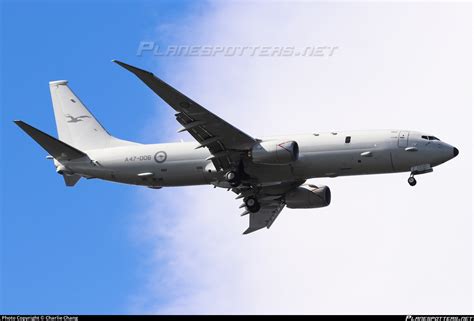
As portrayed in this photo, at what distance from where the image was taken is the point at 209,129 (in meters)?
59.5

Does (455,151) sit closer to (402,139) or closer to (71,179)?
(402,139)

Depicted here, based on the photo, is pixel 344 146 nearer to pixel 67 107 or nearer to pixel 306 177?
pixel 306 177

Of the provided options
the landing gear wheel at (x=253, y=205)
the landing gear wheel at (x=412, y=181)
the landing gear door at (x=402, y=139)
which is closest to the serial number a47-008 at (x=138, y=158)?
the landing gear wheel at (x=253, y=205)

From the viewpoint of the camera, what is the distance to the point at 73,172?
64562mm

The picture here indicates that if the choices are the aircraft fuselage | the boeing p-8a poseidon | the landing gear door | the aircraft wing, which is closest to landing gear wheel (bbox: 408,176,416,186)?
the boeing p-8a poseidon

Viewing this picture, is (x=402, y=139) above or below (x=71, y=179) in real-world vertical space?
below

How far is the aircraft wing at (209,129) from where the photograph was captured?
5675 cm

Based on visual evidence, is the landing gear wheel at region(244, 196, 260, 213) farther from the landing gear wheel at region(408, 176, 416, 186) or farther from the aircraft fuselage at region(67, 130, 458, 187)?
the landing gear wheel at region(408, 176, 416, 186)

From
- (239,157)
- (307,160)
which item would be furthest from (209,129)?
(307,160)

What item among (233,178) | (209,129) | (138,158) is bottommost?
(233,178)

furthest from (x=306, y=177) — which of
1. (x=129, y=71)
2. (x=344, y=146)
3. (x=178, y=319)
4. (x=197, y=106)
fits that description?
(x=178, y=319)

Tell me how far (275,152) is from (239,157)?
318 cm

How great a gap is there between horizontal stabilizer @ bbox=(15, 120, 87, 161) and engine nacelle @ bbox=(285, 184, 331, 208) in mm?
13570

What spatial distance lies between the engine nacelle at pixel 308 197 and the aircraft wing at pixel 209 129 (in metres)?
7.23
